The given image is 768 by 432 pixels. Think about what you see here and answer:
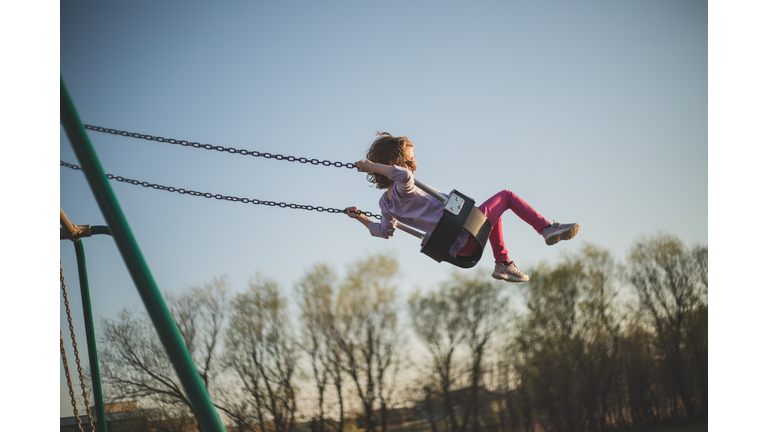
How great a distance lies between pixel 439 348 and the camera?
73.9 feet

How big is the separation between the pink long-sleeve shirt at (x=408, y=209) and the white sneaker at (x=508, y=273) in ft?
1.95

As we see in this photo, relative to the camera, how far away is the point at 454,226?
3662 mm

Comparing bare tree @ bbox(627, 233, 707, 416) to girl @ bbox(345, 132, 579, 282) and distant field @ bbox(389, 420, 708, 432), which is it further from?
girl @ bbox(345, 132, 579, 282)

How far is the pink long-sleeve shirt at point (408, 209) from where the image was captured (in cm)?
365

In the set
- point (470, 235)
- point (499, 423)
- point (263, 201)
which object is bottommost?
point (499, 423)

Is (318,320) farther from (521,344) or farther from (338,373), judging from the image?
(521,344)

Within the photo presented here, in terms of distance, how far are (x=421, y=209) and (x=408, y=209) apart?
115mm

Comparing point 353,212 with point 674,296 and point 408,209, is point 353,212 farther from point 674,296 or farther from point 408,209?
point 674,296

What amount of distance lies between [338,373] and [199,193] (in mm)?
17988

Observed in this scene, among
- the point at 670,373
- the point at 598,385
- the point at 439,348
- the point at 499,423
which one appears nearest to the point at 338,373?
the point at 439,348

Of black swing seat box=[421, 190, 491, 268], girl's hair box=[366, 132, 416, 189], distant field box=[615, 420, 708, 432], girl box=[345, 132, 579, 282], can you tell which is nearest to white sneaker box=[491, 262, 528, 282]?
girl box=[345, 132, 579, 282]

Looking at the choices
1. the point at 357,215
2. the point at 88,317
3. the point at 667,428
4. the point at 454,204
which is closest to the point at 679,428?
the point at 667,428

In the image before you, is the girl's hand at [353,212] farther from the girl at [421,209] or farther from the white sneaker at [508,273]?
the white sneaker at [508,273]

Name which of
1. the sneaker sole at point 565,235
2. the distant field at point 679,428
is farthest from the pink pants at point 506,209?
the distant field at point 679,428
